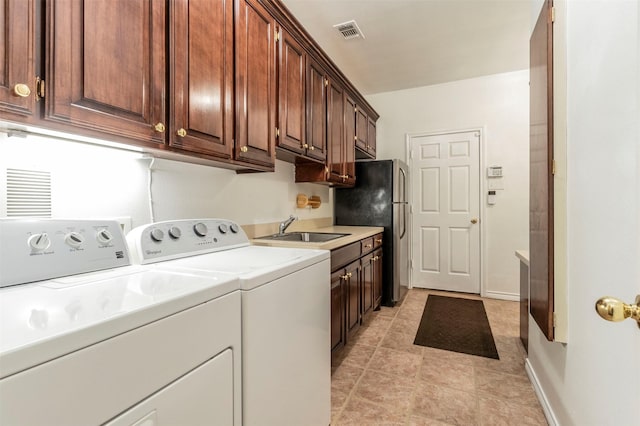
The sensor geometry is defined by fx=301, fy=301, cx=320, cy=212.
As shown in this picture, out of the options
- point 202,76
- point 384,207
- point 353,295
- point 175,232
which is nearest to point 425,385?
point 353,295

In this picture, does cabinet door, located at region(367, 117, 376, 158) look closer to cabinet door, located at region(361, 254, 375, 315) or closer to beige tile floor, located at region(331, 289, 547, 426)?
cabinet door, located at region(361, 254, 375, 315)

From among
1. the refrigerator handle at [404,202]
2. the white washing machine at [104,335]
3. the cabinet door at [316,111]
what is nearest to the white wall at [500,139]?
the refrigerator handle at [404,202]

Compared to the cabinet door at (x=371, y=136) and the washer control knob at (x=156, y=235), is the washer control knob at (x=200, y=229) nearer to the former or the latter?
the washer control knob at (x=156, y=235)

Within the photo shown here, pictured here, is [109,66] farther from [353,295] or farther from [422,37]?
[422,37]

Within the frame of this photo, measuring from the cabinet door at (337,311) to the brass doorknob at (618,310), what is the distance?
4.80 feet

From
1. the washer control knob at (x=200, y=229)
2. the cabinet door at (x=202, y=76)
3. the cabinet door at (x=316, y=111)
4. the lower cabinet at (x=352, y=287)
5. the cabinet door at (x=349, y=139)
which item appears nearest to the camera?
the cabinet door at (x=202, y=76)

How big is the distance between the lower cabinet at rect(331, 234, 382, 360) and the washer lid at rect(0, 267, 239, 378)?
1.24 m

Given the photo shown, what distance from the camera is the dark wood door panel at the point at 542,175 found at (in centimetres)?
139

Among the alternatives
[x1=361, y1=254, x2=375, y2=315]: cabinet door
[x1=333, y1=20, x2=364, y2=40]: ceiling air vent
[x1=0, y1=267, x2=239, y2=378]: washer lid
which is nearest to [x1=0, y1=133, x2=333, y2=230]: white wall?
[x1=0, y1=267, x2=239, y2=378]: washer lid

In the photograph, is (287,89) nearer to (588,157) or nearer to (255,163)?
(255,163)

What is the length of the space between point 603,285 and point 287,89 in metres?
1.85

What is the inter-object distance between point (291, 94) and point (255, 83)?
0.40m

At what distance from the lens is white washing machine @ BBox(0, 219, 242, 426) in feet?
1.62

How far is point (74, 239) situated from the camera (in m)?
0.99
